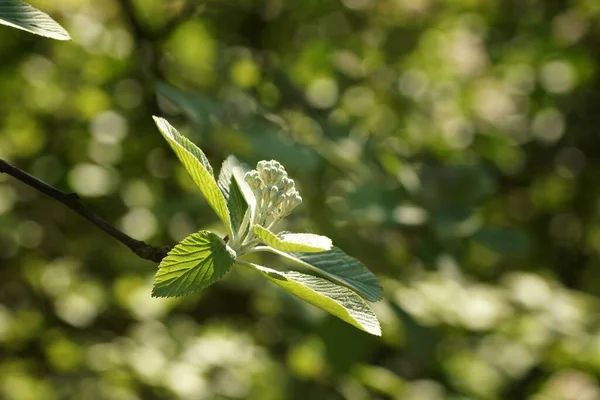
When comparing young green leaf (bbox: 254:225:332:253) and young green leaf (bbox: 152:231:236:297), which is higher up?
young green leaf (bbox: 254:225:332:253)

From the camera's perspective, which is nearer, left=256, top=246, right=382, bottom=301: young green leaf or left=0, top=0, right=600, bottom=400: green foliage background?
left=256, top=246, right=382, bottom=301: young green leaf

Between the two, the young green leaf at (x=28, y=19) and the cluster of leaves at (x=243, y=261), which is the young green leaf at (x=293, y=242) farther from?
the young green leaf at (x=28, y=19)

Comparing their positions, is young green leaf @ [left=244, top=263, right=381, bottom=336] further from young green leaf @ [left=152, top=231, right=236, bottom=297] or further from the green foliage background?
the green foliage background

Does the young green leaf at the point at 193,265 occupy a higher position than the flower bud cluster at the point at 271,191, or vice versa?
the flower bud cluster at the point at 271,191

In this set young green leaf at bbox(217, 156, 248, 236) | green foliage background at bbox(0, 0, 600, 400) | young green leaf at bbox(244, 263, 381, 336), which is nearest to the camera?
young green leaf at bbox(244, 263, 381, 336)

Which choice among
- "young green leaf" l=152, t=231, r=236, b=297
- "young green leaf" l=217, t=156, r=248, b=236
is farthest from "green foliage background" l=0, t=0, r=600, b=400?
"young green leaf" l=152, t=231, r=236, b=297

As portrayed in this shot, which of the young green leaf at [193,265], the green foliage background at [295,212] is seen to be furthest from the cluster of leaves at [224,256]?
the green foliage background at [295,212]

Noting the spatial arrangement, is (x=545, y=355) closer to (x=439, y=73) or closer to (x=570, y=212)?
(x=439, y=73)
